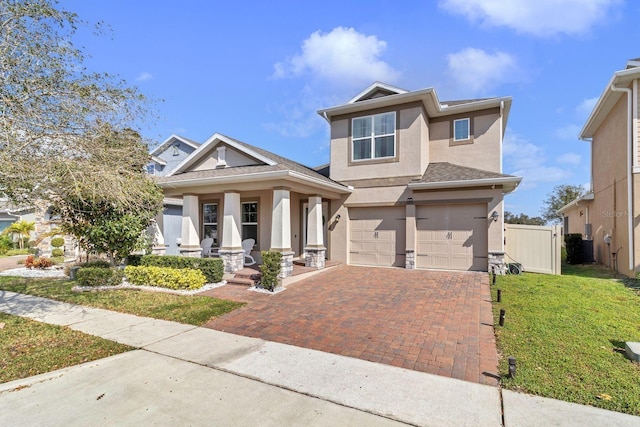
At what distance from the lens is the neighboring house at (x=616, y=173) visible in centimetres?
973

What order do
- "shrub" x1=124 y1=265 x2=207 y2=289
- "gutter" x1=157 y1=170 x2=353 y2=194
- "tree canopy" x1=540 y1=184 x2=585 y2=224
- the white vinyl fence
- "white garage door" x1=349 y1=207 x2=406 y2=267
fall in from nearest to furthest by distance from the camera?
1. "shrub" x1=124 y1=265 x2=207 y2=289
2. "gutter" x1=157 y1=170 x2=353 y2=194
3. the white vinyl fence
4. "white garage door" x1=349 y1=207 x2=406 y2=267
5. "tree canopy" x1=540 y1=184 x2=585 y2=224

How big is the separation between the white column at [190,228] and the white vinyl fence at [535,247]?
11478 mm

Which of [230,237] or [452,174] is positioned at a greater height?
[452,174]

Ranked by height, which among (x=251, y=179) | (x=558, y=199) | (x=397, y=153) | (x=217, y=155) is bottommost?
(x=251, y=179)

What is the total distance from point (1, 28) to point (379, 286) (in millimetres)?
9845

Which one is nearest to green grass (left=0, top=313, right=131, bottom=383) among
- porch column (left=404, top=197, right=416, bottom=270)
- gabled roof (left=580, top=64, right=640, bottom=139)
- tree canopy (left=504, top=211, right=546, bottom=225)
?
porch column (left=404, top=197, right=416, bottom=270)

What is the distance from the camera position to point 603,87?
11438mm

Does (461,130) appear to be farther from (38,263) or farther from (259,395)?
(38,263)

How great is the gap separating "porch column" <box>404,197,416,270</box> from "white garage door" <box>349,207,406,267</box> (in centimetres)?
29

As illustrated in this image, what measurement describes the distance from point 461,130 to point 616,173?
17.8 feet

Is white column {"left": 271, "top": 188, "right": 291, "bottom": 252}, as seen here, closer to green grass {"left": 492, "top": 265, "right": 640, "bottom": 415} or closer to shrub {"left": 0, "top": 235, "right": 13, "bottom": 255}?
green grass {"left": 492, "top": 265, "right": 640, "bottom": 415}

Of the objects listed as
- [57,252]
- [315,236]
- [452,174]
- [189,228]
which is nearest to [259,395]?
[315,236]

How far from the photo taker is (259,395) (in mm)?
3629

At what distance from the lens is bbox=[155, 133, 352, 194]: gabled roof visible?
9719 mm
